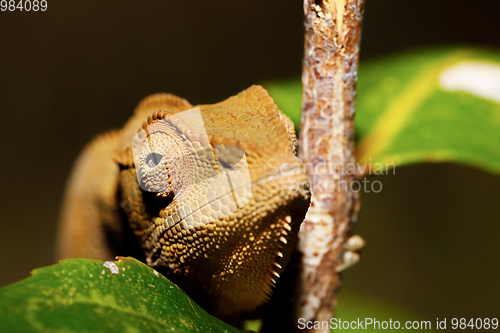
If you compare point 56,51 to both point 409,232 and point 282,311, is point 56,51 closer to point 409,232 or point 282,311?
point 282,311

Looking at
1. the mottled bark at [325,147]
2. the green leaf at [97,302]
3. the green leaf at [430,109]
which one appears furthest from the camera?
the green leaf at [430,109]

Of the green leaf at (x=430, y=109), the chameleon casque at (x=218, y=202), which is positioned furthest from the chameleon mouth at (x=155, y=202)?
the green leaf at (x=430, y=109)

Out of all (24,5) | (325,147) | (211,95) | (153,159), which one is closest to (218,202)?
(153,159)

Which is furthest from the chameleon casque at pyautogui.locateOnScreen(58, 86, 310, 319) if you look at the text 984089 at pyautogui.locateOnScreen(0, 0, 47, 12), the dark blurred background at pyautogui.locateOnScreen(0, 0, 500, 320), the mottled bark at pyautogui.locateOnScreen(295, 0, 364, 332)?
the text 984089 at pyautogui.locateOnScreen(0, 0, 47, 12)

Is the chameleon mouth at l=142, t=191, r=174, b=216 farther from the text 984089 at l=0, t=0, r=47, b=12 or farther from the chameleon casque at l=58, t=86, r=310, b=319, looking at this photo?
the text 984089 at l=0, t=0, r=47, b=12

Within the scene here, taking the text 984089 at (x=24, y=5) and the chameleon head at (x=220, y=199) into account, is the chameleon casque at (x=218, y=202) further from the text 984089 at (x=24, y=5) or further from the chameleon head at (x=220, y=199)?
the text 984089 at (x=24, y=5)

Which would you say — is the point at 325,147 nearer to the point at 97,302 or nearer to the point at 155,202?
the point at 155,202
